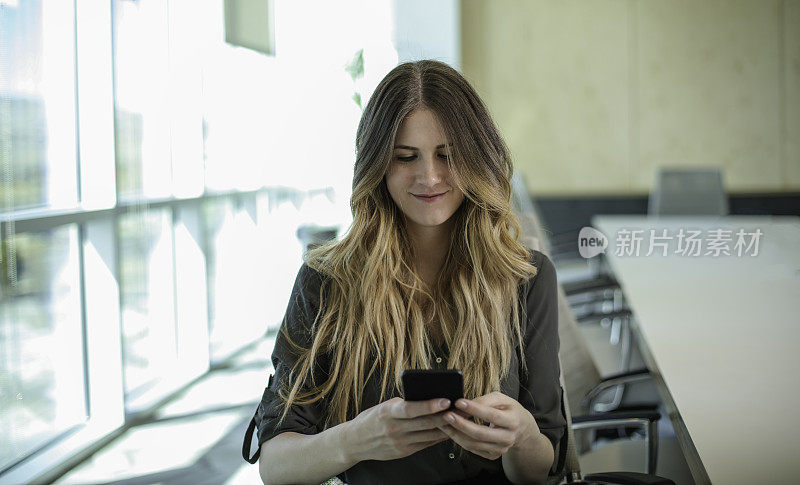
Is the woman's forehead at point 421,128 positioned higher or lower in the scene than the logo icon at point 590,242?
higher

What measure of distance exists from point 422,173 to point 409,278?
0.73 ft

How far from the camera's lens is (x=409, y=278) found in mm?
1585

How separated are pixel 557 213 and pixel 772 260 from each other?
5718 millimetres

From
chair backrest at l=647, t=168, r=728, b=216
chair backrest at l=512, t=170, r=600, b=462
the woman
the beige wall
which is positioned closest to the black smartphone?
the woman

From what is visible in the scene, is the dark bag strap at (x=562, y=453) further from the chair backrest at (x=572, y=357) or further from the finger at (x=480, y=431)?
the chair backrest at (x=572, y=357)

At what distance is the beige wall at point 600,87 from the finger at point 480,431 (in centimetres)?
536

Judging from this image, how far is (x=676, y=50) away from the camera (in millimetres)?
6648

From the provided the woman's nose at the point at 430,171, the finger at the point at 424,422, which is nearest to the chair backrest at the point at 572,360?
the woman's nose at the point at 430,171

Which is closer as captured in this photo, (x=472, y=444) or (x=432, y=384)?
(x=432, y=384)

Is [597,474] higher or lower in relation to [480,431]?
lower

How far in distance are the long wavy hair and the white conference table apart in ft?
1.48

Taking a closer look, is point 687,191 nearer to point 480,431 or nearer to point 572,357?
point 572,357

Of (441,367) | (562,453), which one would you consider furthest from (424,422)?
(562,453)

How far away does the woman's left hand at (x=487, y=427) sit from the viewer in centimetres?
119
